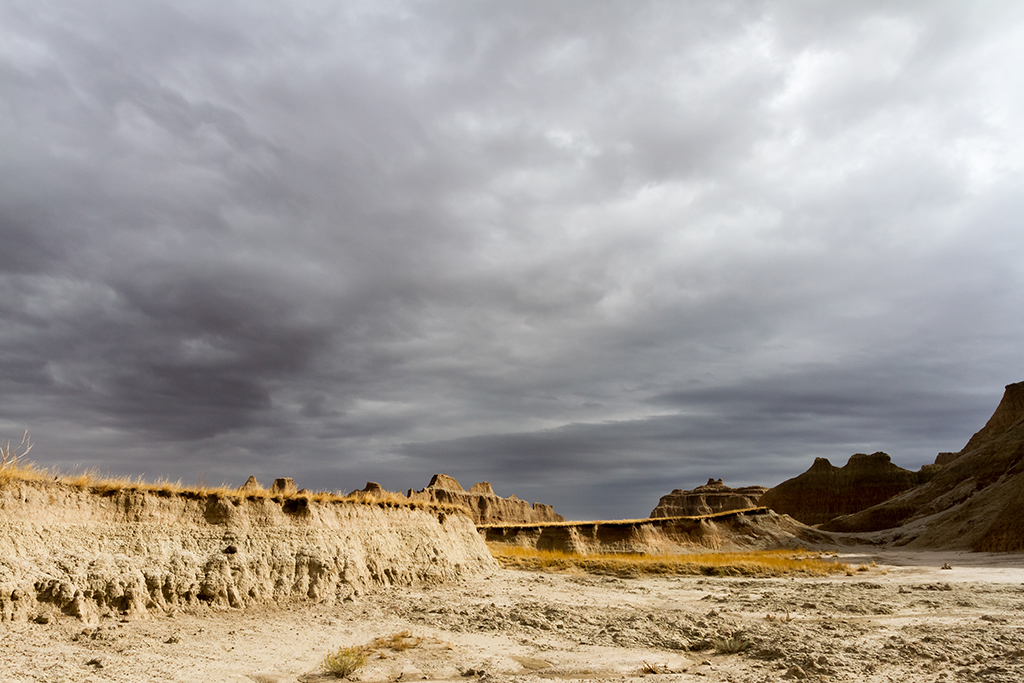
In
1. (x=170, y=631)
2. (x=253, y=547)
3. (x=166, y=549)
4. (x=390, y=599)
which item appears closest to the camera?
(x=170, y=631)

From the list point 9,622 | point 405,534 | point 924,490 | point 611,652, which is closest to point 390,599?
point 405,534

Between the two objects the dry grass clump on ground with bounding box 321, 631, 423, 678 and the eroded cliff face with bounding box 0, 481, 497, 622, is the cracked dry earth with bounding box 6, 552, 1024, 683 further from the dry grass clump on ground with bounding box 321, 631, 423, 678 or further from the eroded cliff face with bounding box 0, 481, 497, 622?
the eroded cliff face with bounding box 0, 481, 497, 622

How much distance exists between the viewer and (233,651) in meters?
10.2

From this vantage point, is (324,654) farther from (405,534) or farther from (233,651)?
(405,534)

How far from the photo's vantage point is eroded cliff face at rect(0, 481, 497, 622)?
10.6m

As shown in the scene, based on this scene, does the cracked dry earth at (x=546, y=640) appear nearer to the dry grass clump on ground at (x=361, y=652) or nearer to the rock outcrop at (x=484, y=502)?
the dry grass clump on ground at (x=361, y=652)

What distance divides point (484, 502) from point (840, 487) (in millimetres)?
70319

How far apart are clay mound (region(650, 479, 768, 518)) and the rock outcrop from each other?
30.0 meters

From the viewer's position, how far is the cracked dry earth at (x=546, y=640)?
909cm

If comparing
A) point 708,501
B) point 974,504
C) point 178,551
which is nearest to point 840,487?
point 708,501

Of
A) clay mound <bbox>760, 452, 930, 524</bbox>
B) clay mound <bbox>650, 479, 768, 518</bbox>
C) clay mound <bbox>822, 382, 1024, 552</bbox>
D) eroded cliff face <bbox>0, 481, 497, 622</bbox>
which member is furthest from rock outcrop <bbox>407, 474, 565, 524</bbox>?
eroded cliff face <bbox>0, 481, 497, 622</bbox>

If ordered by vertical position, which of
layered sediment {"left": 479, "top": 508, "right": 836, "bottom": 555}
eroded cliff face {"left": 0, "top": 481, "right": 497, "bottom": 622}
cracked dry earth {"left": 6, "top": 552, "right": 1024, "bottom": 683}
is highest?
eroded cliff face {"left": 0, "top": 481, "right": 497, "bottom": 622}

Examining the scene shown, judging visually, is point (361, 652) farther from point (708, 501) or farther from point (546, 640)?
point (708, 501)

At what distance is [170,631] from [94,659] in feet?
6.52
